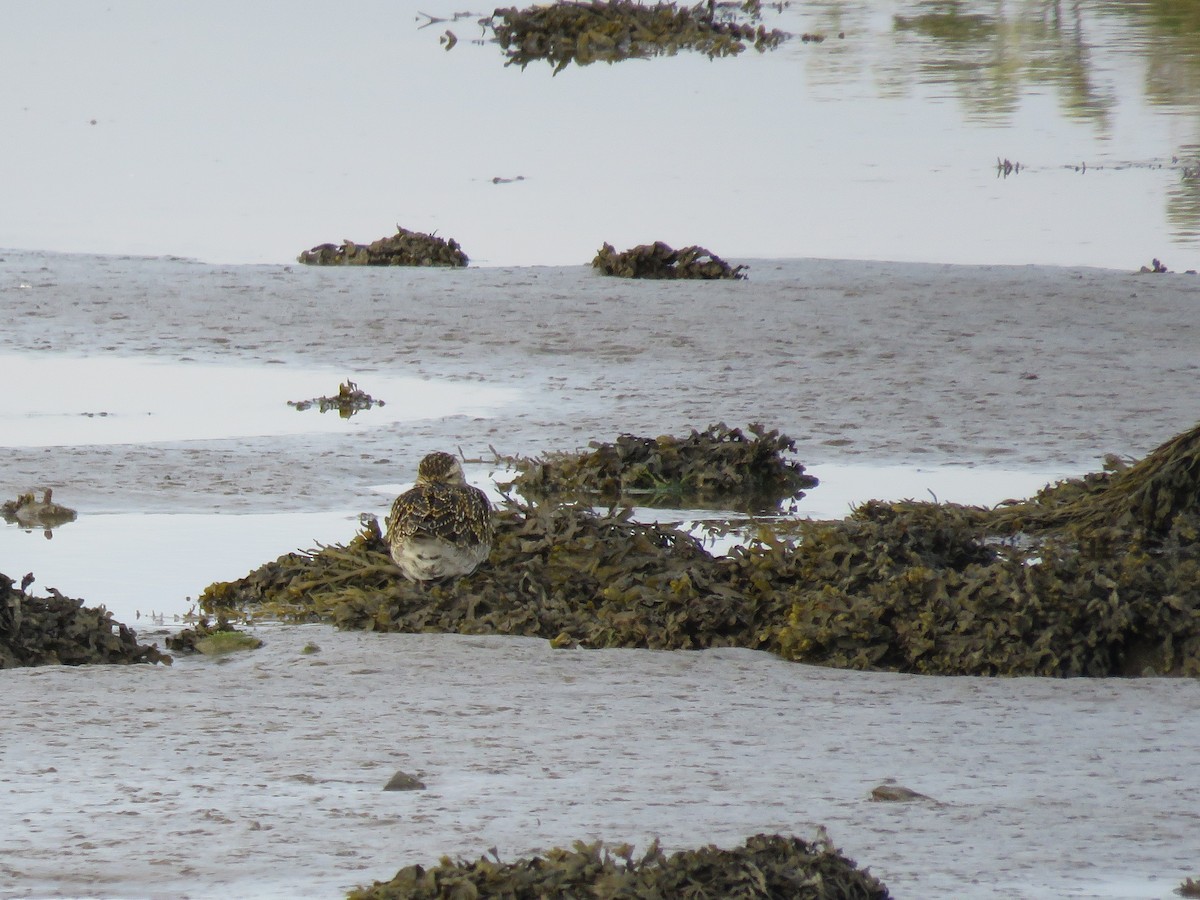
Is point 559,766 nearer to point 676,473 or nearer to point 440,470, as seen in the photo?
point 440,470

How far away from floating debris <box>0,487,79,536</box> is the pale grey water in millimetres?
6542

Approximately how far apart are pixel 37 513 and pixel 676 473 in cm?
244

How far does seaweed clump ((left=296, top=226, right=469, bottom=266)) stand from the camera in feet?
45.4

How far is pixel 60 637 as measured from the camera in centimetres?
612

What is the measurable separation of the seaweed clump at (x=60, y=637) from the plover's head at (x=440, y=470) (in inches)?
49.4

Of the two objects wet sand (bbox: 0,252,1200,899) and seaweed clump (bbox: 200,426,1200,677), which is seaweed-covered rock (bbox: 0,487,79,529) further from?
seaweed clump (bbox: 200,426,1200,677)

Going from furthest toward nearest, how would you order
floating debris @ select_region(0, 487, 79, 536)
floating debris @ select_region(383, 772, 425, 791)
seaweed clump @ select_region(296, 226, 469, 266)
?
seaweed clump @ select_region(296, 226, 469, 266) → floating debris @ select_region(0, 487, 79, 536) → floating debris @ select_region(383, 772, 425, 791)

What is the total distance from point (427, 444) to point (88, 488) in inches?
59.2

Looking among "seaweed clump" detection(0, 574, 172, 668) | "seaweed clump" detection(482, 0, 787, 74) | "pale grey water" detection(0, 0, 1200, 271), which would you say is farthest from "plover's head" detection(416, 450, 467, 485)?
"seaweed clump" detection(482, 0, 787, 74)

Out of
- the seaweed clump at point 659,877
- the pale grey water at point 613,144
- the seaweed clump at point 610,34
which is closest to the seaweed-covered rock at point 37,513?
the seaweed clump at point 659,877

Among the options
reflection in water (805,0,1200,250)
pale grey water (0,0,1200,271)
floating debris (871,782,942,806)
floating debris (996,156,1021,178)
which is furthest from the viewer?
reflection in water (805,0,1200,250)

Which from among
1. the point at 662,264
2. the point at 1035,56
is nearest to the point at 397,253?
the point at 662,264

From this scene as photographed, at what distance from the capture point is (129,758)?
16.0ft

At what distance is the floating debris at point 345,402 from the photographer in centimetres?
997
